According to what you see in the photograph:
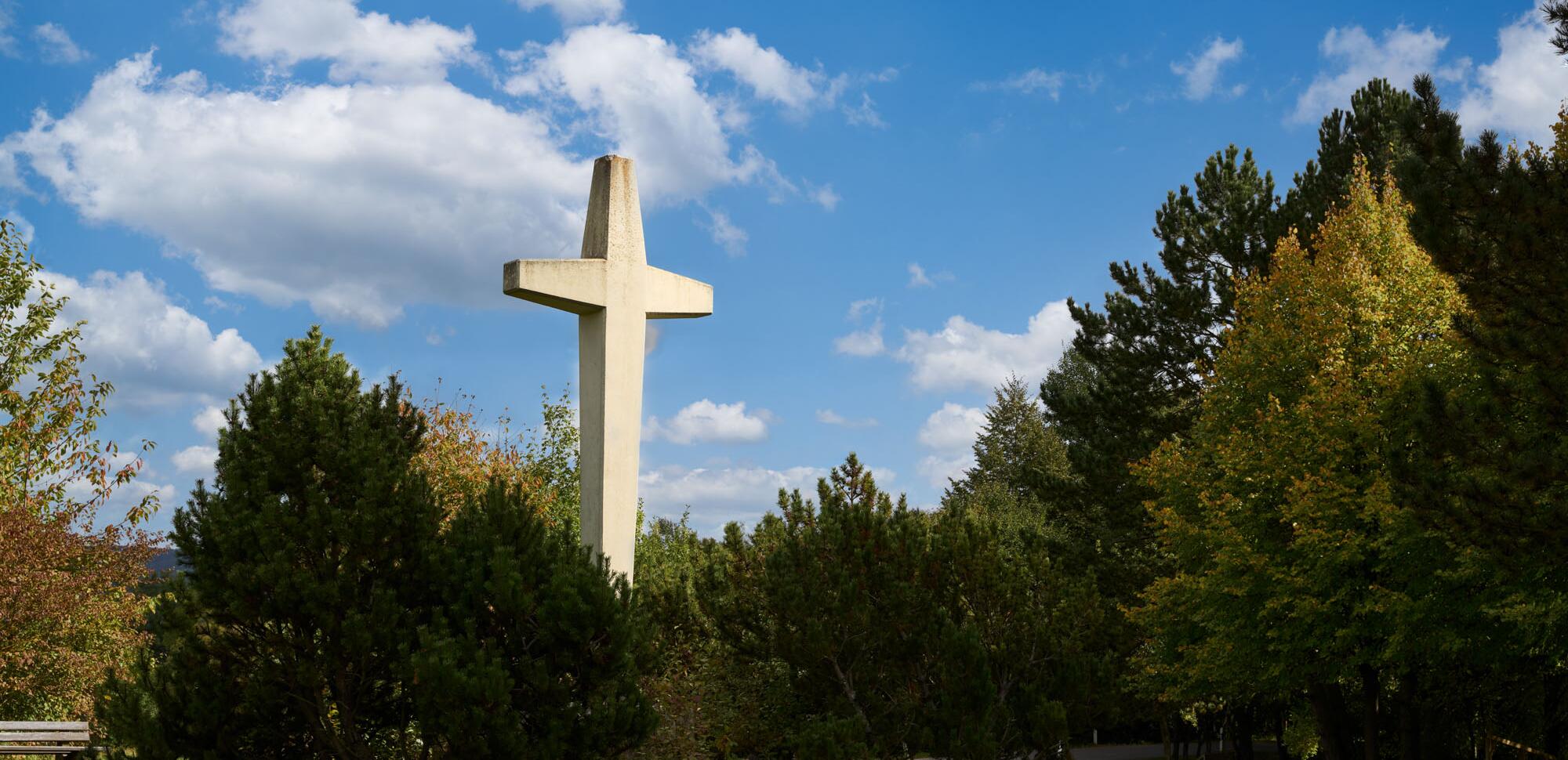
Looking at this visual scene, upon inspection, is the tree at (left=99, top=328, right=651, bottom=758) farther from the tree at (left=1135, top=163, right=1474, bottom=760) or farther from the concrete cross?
the tree at (left=1135, top=163, right=1474, bottom=760)

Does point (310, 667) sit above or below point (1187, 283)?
below

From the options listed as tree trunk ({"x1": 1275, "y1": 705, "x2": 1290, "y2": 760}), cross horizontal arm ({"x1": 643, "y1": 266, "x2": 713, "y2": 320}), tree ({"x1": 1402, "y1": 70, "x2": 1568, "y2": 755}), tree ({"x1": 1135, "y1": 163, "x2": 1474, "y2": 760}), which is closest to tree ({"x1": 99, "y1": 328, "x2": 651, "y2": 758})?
cross horizontal arm ({"x1": 643, "y1": 266, "x2": 713, "y2": 320})

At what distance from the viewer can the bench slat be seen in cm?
1315

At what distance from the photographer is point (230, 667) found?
29.3ft

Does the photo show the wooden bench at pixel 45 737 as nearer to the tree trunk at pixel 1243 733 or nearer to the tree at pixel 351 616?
the tree at pixel 351 616

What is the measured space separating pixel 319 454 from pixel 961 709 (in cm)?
609

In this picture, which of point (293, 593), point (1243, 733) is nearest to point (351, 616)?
point (293, 593)

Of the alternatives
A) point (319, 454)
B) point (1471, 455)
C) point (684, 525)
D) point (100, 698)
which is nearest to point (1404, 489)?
point (1471, 455)

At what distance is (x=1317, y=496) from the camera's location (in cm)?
1759

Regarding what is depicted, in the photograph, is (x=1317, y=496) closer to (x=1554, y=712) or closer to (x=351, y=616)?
(x=1554, y=712)

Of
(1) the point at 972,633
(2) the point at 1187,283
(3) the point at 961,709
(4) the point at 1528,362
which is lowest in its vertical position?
(3) the point at 961,709

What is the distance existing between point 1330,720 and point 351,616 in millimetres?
18972

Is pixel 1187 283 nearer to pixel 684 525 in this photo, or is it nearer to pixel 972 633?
pixel 684 525

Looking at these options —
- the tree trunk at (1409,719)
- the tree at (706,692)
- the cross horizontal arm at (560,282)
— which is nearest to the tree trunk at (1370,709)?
the tree trunk at (1409,719)
